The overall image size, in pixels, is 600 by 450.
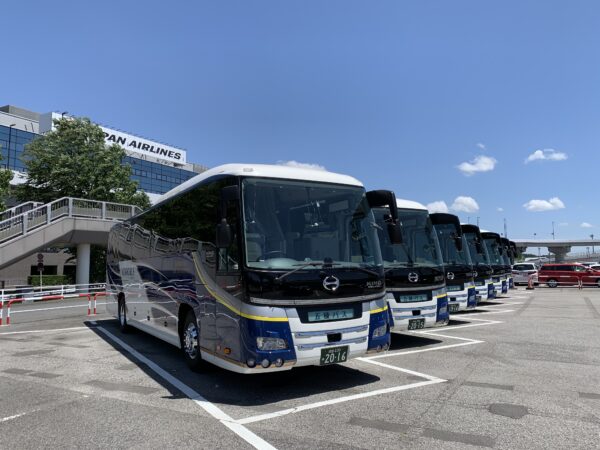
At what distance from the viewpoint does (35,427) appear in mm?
5051

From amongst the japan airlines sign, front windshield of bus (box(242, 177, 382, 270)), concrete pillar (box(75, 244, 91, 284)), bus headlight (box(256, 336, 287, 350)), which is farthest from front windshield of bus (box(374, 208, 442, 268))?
the japan airlines sign

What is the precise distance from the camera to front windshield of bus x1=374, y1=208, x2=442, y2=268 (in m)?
9.61

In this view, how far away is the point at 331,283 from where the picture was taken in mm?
6066

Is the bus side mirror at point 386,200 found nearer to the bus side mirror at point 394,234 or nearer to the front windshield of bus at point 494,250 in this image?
the bus side mirror at point 394,234

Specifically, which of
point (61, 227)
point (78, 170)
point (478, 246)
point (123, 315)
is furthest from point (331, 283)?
point (78, 170)

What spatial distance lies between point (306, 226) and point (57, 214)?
25123mm

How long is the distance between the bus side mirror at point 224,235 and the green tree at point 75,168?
2921 cm

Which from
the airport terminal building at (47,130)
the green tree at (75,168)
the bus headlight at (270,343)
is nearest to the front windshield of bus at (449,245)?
the bus headlight at (270,343)

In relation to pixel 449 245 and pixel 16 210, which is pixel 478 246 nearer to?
pixel 449 245

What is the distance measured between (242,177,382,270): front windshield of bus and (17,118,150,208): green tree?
29025 mm

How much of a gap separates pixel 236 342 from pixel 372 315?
1.95m

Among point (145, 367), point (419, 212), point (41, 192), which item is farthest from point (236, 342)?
point (41, 192)

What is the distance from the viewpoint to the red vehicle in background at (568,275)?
33.4 m

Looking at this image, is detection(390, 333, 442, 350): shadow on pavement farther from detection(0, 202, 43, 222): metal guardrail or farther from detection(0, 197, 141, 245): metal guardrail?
detection(0, 202, 43, 222): metal guardrail
